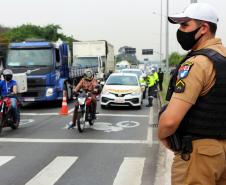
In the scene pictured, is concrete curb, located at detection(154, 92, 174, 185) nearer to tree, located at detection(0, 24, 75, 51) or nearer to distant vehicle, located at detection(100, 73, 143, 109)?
distant vehicle, located at detection(100, 73, 143, 109)

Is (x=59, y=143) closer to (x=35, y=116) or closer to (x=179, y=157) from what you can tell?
(x=35, y=116)

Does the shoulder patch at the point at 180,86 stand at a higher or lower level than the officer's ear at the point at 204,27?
lower

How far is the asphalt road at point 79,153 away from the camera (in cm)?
765

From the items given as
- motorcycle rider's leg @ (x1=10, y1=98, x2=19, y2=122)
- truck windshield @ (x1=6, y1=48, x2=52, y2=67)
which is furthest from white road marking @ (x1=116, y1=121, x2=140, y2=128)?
truck windshield @ (x1=6, y1=48, x2=52, y2=67)

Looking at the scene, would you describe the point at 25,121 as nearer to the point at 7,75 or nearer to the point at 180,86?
the point at 7,75

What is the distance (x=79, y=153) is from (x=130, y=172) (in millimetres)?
2013

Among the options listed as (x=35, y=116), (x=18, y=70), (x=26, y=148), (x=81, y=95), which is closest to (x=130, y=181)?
(x=26, y=148)

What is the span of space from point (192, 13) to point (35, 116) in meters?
14.4

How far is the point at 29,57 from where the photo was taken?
20328 millimetres

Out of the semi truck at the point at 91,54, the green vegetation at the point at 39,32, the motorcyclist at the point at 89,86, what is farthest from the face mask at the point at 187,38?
the green vegetation at the point at 39,32

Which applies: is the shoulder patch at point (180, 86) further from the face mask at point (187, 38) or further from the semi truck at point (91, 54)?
the semi truck at point (91, 54)

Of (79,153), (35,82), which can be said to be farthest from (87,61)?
(79,153)

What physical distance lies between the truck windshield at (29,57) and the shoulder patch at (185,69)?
686 inches

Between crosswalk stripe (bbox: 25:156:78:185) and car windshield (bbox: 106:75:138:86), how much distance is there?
11662mm
